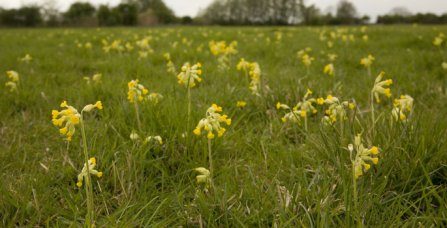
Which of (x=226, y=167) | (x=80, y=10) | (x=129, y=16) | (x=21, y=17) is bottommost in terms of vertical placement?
(x=226, y=167)

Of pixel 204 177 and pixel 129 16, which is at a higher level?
pixel 129 16

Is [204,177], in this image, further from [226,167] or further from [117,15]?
[117,15]

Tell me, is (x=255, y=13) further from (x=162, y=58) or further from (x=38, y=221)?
(x=38, y=221)

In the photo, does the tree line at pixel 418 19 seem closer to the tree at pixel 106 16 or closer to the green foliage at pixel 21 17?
the tree at pixel 106 16

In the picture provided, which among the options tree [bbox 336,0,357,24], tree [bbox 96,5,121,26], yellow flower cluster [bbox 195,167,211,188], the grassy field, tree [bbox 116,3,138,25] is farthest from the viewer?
tree [bbox 336,0,357,24]

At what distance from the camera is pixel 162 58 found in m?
5.83

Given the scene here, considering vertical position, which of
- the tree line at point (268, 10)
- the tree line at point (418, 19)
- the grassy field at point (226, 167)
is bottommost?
the grassy field at point (226, 167)

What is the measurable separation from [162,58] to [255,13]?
238 ft

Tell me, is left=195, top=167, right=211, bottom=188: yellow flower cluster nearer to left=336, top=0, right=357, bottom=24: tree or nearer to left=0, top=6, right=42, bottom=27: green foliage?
left=0, top=6, right=42, bottom=27: green foliage

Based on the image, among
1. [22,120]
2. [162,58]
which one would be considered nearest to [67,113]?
[22,120]

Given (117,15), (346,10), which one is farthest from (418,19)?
(117,15)

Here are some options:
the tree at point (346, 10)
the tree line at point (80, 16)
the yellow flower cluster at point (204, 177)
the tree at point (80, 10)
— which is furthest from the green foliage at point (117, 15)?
the yellow flower cluster at point (204, 177)

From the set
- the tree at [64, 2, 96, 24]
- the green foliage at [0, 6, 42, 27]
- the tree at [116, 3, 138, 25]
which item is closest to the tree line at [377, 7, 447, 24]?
the tree at [116, 3, 138, 25]

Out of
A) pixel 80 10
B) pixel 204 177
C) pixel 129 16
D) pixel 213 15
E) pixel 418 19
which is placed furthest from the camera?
pixel 213 15
